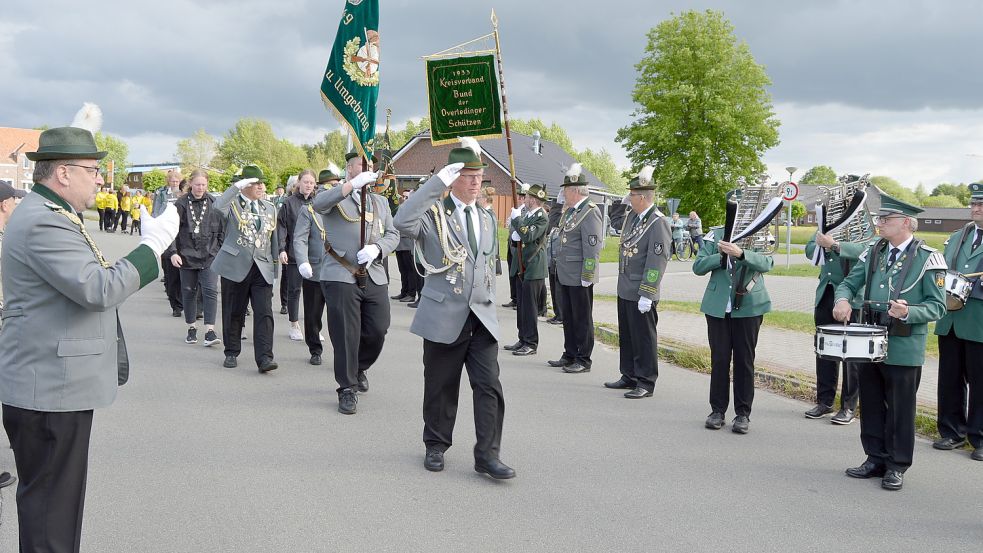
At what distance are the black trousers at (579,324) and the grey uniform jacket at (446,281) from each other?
145 inches

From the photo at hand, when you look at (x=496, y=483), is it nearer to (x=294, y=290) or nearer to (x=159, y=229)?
(x=159, y=229)

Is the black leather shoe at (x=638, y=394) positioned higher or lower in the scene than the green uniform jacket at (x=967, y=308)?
lower

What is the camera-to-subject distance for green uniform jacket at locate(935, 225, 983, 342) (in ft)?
20.5

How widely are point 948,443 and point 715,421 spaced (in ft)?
5.76

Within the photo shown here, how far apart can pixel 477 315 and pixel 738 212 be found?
245cm

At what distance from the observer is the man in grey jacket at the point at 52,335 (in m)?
3.26

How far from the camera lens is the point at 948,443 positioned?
248 inches

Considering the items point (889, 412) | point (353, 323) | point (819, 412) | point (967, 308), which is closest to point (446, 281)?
point (353, 323)

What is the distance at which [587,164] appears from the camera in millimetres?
93500

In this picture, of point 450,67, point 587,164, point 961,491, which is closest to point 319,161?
point 587,164

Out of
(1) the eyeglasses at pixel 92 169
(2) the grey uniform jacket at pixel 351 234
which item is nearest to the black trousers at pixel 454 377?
(2) the grey uniform jacket at pixel 351 234

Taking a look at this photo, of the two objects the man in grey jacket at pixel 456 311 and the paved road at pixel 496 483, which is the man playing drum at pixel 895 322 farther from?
the man in grey jacket at pixel 456 311

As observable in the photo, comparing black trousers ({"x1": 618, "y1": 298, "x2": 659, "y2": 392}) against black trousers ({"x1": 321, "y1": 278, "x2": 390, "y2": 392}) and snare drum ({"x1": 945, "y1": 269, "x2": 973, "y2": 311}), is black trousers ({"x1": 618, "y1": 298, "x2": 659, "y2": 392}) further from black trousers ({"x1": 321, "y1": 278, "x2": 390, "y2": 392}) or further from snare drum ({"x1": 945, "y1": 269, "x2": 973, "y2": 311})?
snare drum ({"x1": 945, "y1": 269, "x2": 973, "y2": 311})

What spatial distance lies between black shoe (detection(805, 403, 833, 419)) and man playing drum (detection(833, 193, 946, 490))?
4.79ft
